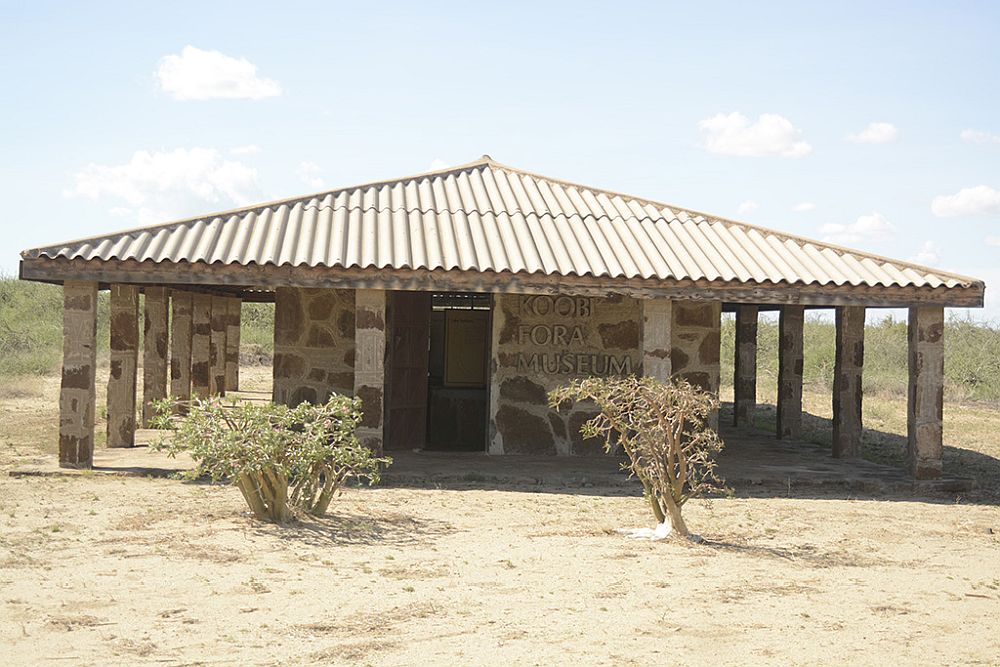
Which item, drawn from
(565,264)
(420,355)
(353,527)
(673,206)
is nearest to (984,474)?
(673,206)

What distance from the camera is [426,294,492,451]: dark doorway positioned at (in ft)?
52.9

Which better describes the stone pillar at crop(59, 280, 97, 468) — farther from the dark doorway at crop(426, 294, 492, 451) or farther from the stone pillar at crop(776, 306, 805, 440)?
the stone pillar at crop(776, 306, 805, 440)

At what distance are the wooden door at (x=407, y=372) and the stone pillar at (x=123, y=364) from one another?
10.0ft

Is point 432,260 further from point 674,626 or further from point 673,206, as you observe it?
point 674,626

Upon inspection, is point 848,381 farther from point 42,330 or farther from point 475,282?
point 42,330

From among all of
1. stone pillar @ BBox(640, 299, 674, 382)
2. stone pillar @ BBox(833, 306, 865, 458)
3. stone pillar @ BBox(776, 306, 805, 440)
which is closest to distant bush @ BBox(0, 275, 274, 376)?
stone pillar @ BBox(776, 306, 805, 440)

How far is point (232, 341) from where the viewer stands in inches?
911

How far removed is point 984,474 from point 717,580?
7.65 meters

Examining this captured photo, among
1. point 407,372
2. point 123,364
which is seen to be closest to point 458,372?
point 407,372

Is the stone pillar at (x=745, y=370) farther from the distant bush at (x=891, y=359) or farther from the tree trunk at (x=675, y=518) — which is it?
the tree trunk at (x=675, y=518)

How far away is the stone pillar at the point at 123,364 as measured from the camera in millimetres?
12969

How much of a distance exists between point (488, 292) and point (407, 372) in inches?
82.3

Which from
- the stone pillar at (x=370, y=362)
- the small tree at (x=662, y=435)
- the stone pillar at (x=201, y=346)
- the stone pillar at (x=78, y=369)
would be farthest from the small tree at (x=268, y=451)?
the stone pillar at (x=201, y=346)

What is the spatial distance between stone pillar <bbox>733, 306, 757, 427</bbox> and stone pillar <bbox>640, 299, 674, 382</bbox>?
718cm
